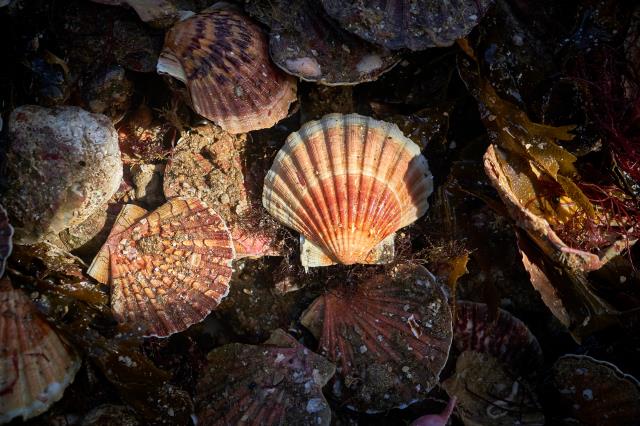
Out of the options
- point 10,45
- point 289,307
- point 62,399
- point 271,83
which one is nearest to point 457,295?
point 289,307

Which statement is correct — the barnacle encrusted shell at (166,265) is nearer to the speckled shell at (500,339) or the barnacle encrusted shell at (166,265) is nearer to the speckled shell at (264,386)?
the speckled shell at (264,386)

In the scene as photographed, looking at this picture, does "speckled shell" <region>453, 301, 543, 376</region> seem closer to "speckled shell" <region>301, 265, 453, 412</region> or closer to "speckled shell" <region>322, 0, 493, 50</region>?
"speckled shell" <region>301, 265, 453, 412</region>

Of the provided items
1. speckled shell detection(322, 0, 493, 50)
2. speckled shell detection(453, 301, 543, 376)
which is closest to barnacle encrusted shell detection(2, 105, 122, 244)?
speckled shell detection(322, 0, 493, 50)

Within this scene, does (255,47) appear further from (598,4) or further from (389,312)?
(598,4)

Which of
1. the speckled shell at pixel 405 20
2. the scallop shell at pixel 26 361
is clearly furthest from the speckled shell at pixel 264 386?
the speckled shell at pixel 405 20

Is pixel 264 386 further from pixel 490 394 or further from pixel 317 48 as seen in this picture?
pixel 317 48

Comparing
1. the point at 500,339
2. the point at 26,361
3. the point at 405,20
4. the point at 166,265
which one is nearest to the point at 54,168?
the point at 166,265
